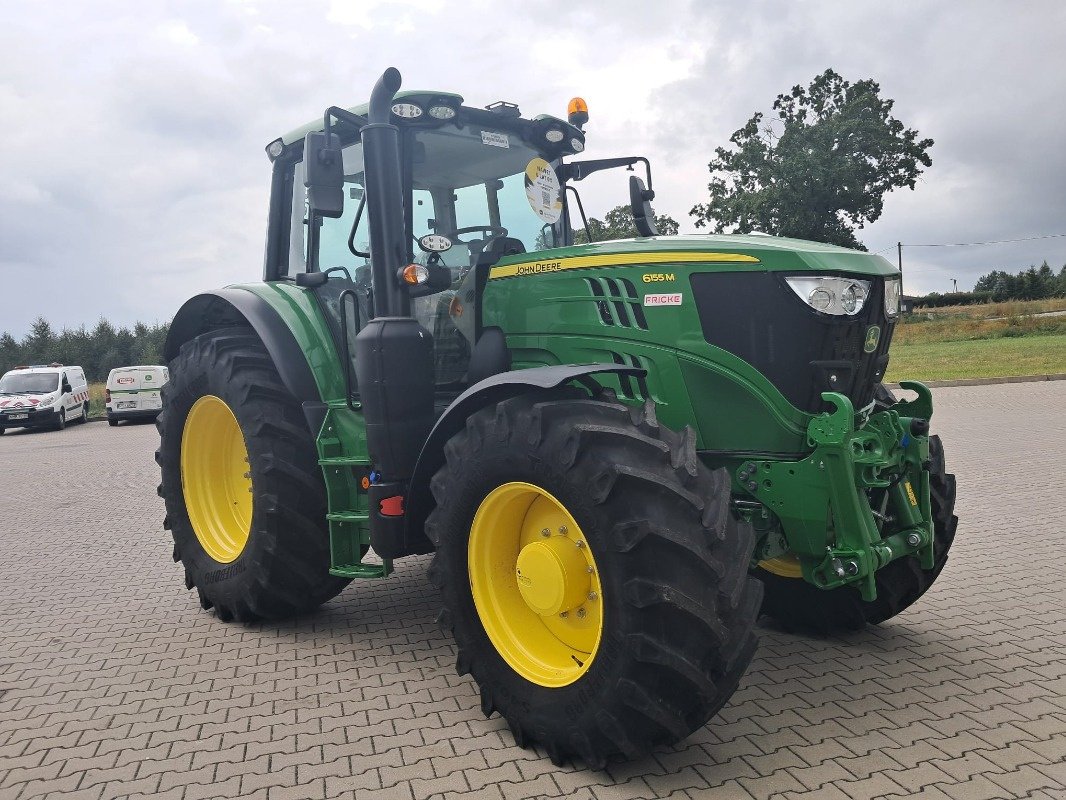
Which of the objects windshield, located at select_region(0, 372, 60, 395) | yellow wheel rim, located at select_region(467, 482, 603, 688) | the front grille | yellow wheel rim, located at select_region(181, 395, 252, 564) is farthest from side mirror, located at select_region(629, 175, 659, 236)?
windshield, located at select_region(0, 372, 60, 395)

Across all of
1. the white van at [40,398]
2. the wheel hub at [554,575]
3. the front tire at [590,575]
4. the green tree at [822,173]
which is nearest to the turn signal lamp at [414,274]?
the front tire at [590,575]

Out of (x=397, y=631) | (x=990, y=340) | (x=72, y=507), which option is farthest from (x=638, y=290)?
(x=990, y=340)

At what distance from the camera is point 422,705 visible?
12.3 ft

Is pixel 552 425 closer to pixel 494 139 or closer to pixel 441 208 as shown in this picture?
pixel 441 208

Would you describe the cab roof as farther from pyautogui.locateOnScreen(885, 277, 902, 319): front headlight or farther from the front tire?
pyautogui.locateOnScreen(885, 277, 902, 319): front headlight

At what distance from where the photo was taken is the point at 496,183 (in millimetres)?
4871

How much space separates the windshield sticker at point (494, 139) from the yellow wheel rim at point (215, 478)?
2230mm

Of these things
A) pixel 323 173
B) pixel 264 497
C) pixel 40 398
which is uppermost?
pixel 323 173

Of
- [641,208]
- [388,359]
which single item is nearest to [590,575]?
[388,359]

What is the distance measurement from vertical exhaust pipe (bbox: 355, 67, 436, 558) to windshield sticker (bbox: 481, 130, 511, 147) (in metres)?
0.76

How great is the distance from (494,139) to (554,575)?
263 cm

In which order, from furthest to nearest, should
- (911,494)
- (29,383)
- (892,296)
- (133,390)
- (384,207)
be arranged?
(29,383) → (133,390) → (384,207) → (911,494) → (892,296)

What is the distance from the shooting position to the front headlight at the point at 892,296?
3.79m

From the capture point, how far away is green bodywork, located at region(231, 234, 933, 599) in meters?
3.37
